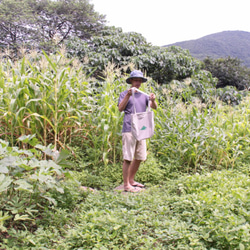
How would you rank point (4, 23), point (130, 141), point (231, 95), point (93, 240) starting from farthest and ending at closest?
point (4, 23)
point (231, 95)
point (130, 141)
point (93, 240)

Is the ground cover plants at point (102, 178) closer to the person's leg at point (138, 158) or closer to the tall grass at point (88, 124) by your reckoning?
the tall grass at point (88, 124)

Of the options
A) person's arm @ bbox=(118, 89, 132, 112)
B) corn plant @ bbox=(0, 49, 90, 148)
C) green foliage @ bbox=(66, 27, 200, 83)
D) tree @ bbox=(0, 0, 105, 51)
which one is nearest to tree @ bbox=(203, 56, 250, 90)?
tree @ bbox=(0, 0, 105, 51)

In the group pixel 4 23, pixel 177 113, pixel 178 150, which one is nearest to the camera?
pixel 178 150

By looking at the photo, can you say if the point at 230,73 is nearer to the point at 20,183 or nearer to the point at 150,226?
the point at 150,226

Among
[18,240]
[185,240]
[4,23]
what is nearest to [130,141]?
[185,240]

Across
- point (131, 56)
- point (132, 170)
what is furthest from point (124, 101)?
point (131, 56)

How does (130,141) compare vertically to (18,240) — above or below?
above

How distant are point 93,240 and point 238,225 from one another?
1.10 meters

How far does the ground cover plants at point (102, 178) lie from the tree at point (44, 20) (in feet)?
35.1

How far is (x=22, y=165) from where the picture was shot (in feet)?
6.02

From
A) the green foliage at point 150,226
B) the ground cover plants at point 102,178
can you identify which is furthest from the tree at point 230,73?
the green foliage at point 150,226

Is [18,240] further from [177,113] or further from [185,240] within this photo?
A: [177,113]

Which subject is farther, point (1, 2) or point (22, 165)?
point (1, 2)

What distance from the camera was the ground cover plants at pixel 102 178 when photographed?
181cm
